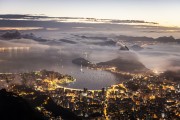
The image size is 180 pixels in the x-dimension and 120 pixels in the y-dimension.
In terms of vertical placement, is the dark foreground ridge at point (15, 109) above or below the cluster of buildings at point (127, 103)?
above

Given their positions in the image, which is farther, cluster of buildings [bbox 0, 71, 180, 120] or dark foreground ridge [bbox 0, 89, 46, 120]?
cluster of buildings [bbox 0, 71, 180, 120]

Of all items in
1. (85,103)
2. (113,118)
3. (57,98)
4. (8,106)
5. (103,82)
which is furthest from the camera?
(103,82)

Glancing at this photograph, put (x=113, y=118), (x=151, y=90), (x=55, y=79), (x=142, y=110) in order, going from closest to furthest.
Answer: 1. (x=113, y=118)
2. (x=142, y=110)
3. (x=151, y=90)
4. (x=55, y=79)

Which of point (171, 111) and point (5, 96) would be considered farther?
point (171, 111)

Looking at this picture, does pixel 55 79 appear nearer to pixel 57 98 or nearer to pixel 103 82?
pixel 103 82

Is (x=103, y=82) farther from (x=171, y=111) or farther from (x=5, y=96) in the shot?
(x=5, y=96)

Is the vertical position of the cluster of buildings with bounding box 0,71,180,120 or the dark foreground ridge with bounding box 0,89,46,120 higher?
the dark foreground ridge with bounding box 0,89,46,120

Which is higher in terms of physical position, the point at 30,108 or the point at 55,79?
the point at 30,108

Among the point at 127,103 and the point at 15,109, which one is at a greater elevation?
the point at 15,109

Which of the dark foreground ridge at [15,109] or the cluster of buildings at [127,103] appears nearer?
the dark foreground ridge at [15,109]

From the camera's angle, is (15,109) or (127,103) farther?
(127,103)

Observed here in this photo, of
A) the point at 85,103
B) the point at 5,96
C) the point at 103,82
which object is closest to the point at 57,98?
the point at 85,103
